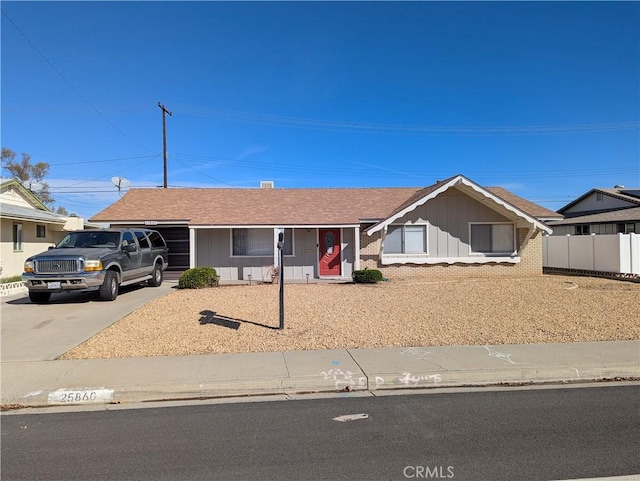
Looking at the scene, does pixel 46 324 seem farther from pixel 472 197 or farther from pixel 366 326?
pixel 472 197

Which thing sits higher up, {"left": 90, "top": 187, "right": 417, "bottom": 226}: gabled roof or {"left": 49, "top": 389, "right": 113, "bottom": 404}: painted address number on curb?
{"left": 90, "top": 187, "right": 417, "bottom": 226}: gabled roof

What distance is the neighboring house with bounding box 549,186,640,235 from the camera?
84.9 ft

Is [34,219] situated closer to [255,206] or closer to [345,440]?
[255,206]

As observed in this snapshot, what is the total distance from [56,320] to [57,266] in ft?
6.70

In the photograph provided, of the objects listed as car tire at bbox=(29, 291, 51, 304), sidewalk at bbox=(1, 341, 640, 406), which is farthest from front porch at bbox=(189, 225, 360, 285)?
sidewalk at bbox=(1, 341, 640, 406)

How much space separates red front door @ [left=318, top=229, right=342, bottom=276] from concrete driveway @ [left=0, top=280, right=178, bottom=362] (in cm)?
644

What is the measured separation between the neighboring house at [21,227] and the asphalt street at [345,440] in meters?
15.9

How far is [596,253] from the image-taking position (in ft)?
61.7

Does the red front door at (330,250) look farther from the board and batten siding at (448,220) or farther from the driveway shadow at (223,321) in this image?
the driveway shadow at (223,321)

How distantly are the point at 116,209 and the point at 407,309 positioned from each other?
523 inches

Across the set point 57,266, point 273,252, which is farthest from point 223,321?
point 273,252

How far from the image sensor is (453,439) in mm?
4273

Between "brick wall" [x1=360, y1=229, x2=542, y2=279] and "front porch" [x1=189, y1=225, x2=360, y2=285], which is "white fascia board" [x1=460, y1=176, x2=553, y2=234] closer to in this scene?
"brick wall" [x1=360, y1=229, x2=542, y2=279]

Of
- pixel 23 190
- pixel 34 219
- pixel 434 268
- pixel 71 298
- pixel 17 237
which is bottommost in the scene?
pixel 71 298
